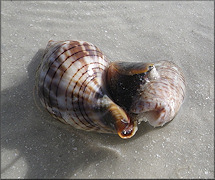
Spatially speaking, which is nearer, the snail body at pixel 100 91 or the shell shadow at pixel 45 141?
the snail body at pixel 100 91

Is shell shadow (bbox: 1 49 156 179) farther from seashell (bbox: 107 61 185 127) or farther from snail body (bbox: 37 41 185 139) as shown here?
seashell (bbox: 107 61 185 127)

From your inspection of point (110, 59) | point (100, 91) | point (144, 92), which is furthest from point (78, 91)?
point (110, 59)

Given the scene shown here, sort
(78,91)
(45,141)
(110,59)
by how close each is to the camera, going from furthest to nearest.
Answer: (110,59) < (45,141) < (78,91)

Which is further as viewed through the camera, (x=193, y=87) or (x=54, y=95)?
(x=193, y=87)

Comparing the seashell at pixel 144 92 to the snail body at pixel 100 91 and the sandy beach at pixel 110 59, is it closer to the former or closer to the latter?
the snail body at pixel 100 91

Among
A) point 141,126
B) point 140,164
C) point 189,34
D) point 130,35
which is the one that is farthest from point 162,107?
point 189,34

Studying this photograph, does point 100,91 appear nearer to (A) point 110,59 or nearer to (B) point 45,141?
(B) point 45,141

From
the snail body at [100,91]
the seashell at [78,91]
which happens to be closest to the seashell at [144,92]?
the snail body at [100,91]

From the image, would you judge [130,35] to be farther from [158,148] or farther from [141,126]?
[158,148]
